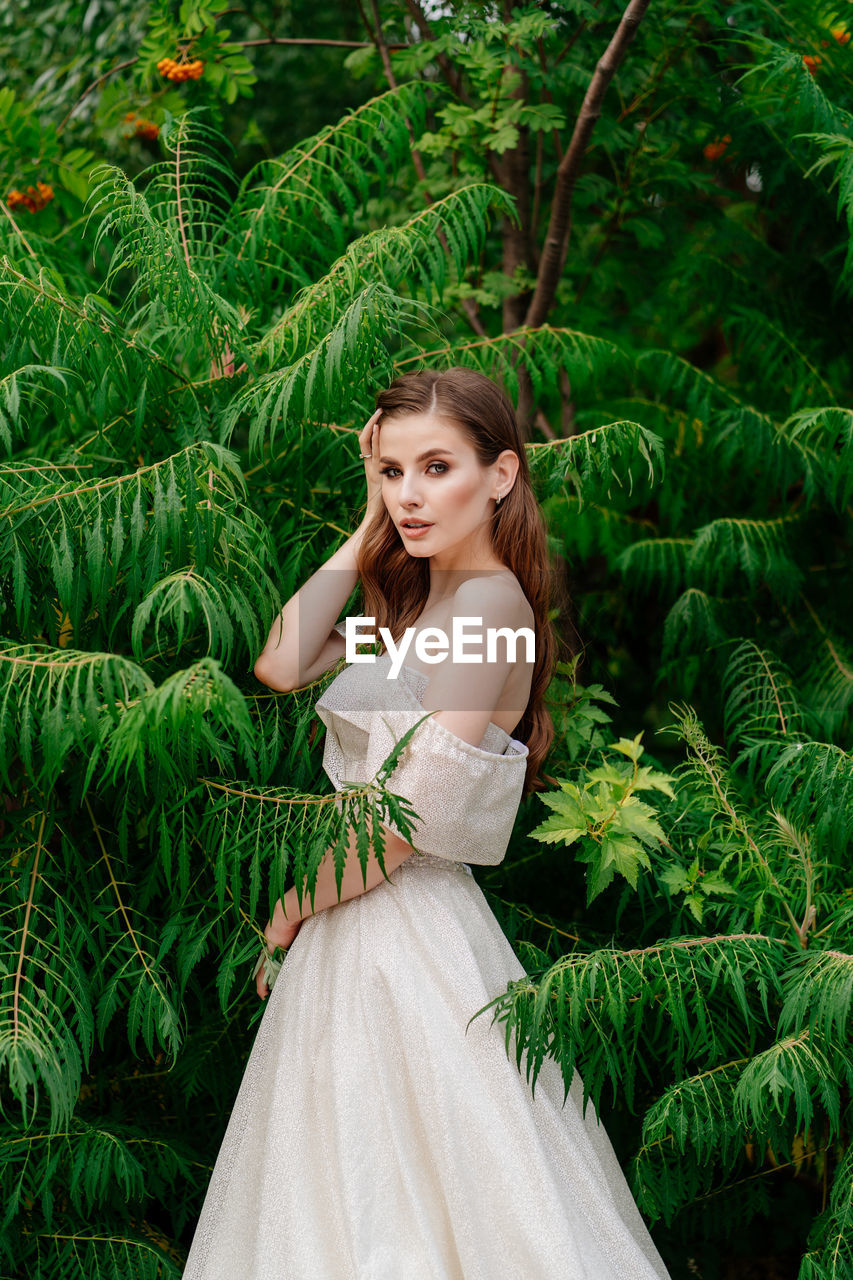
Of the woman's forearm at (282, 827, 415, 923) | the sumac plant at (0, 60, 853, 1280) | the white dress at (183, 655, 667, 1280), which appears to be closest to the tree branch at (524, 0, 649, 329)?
the sumac plant at (0, 60, 853, 1280)

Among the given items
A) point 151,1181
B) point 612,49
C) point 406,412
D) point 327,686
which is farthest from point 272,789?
point 612,49

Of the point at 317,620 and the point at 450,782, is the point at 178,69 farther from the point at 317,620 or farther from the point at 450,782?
the point at 450,782

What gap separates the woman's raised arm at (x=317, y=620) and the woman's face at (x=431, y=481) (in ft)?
0.35

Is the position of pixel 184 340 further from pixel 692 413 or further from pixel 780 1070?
pixel 780 1070

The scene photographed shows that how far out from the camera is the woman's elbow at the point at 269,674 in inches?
86.7

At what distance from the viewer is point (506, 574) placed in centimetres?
220

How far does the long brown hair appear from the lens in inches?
85.4

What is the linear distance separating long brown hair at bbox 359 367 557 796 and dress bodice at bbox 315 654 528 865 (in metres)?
0.14

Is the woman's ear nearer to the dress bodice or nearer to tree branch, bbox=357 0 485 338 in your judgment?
the dress bodice

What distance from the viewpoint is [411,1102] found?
2.00 metres

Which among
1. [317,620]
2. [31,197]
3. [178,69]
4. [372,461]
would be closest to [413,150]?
[178,69]

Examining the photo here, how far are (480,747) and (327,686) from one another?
1.16ft

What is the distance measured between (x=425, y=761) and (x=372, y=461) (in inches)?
25.2

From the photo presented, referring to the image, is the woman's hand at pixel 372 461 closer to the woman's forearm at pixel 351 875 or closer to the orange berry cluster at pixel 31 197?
the woman's forearm at pixel 351 875
